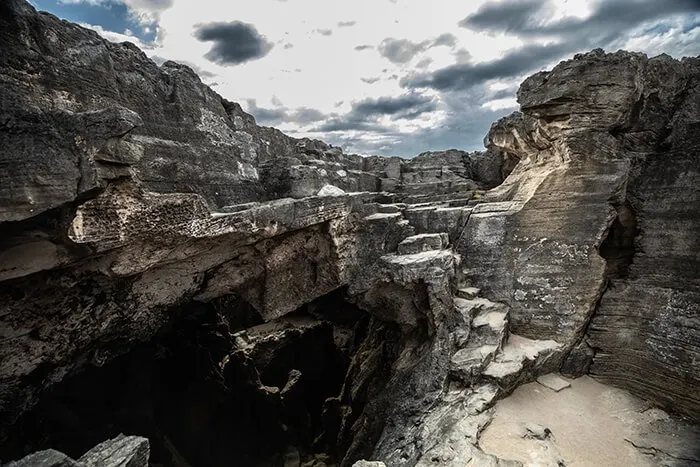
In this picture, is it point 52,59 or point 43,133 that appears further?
point 52,59

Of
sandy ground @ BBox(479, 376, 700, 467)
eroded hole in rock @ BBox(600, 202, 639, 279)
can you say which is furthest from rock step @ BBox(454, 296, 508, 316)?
eroded hole in rock @ BBox(600, 202, 639, 279)

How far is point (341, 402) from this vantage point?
11.4 m

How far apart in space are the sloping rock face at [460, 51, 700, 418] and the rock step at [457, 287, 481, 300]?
0.27 m

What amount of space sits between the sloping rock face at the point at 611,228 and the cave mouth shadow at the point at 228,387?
5.42 m

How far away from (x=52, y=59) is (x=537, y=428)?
8963 millimetres

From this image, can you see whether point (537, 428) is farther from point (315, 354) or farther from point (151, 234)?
point (315, 354)

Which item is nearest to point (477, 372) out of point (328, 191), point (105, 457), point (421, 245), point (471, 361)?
point (471, 361)

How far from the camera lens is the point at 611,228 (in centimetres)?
779

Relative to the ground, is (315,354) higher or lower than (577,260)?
lower

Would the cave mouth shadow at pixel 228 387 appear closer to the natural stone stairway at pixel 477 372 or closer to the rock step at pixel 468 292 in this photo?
the rock step at pixel 468 292

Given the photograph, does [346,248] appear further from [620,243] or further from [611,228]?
[620,243]

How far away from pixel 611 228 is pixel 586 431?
4287 mm

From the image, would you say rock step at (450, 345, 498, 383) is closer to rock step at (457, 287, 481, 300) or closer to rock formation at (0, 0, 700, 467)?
rock formation at (0, 0, 700, 467)

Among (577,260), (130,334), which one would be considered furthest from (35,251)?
(577,260)
